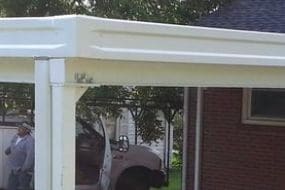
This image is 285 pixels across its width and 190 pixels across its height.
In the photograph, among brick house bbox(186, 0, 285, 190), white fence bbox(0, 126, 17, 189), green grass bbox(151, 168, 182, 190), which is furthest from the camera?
green grass bbox(151, 168, 182, 190)

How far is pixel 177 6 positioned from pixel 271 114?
13.0 feet

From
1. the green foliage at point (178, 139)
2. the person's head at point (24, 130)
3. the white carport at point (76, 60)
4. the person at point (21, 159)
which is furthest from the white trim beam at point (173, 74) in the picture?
the green foliage at point (178, 139)

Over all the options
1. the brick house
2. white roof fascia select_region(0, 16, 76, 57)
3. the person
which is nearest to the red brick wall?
the brick house

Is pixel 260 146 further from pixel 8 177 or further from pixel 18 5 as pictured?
pixel 18 5

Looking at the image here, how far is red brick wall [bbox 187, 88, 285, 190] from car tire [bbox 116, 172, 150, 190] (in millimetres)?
1888

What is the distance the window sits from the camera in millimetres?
10539

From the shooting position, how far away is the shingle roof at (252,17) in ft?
31.1

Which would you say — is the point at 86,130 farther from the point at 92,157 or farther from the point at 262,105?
the point at 262,105

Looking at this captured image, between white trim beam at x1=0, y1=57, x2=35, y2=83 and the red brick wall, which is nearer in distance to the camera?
white trim beam at x1=0, y1=57, x2=35, y2=83

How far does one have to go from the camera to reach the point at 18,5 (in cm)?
1320

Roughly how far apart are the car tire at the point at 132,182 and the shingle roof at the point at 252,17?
388 centimetres

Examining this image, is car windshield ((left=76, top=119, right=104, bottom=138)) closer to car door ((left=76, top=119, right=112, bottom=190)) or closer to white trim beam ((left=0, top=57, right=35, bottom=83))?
car door ((left=76, top=119, right=112, bottom=190))

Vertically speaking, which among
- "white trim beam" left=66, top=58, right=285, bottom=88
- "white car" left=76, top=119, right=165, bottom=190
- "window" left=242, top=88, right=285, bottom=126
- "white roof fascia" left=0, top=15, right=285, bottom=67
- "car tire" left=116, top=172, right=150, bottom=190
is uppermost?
"white roof fascia" left=0, top=15, right=285, bottom=67

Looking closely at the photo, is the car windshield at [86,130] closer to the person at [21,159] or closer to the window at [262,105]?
A: the person at [21,159]
